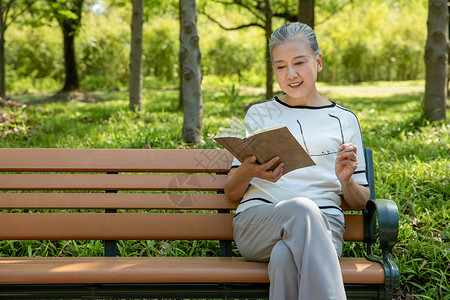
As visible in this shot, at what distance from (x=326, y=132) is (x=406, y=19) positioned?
24564mm

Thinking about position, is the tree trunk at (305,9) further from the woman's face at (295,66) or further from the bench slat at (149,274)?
the bench slat at (149,274)

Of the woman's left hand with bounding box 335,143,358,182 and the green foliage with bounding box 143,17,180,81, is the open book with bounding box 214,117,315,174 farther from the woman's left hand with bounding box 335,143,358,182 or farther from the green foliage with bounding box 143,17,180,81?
the green foliage with bounding box 143,17,180,81

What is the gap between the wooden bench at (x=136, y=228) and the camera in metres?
2.17

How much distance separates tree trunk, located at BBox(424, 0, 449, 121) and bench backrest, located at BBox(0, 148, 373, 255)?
13.6 feet

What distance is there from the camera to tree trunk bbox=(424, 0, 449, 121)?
19.8ft

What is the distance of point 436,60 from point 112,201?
16.5 feet

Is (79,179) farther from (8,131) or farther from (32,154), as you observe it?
(8,131)

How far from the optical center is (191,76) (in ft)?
15.8

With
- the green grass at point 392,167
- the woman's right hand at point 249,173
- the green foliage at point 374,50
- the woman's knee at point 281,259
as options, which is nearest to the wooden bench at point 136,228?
the woman's knee at point 281,259

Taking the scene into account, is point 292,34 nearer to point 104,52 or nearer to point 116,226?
point 116,226

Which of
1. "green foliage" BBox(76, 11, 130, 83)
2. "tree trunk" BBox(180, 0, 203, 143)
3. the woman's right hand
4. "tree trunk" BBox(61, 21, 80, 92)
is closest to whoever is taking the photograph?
the woman's right hand

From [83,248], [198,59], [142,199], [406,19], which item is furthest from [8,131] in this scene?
[406,19]

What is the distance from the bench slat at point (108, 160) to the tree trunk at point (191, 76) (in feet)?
6.26

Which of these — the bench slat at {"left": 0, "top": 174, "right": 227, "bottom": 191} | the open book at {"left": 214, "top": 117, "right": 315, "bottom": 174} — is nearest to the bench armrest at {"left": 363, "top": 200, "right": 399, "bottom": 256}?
the open book at {"left": 214, "top": 117, "right": 315, "bottom": 174}
